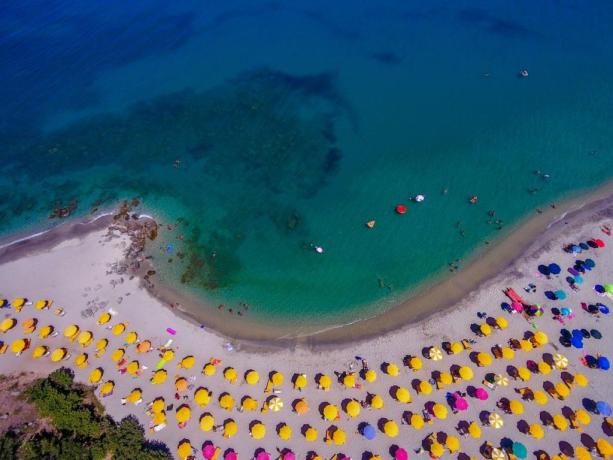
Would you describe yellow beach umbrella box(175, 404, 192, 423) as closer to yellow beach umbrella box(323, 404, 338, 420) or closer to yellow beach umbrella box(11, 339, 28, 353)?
yellow beach umbrella box(323, 404, 338, 420)

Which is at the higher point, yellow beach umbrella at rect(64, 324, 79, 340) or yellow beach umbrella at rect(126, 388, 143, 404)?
yellow beach umbrella at rect(64, 324, 79, 340)

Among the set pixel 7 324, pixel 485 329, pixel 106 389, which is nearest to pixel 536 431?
pixel 485 329

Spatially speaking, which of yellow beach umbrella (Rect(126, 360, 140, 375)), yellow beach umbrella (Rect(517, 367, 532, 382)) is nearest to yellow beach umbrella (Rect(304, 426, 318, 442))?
yellow beach umbrella (Rect(126, 360, 140, 375))

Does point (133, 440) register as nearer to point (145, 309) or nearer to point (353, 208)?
point (145, 309)

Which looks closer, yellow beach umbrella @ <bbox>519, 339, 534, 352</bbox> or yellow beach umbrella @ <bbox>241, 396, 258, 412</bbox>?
yellow beach umbrella @ <bbox>241, 396, 258, 412</bbox>

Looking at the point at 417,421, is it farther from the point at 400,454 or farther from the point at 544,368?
the point at 544,368

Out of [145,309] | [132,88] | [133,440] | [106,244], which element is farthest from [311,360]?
[132,88]

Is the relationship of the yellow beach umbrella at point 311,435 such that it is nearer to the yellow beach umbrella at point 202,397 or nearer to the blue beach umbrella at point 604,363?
the yellow beach umbrella at point 202,397
